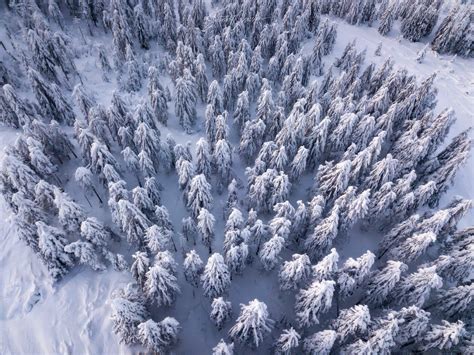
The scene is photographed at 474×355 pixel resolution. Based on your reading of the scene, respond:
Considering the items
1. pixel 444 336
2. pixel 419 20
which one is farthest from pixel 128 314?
pixel 419 20

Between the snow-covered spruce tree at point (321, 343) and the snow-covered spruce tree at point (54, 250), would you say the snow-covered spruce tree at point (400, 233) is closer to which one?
the snow-covered spruce tree at point (321, 343)

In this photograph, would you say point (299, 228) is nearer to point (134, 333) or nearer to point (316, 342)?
point (316, 342)

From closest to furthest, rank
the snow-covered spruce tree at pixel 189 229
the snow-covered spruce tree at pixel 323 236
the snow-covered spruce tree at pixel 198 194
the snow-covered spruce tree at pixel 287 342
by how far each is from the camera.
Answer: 1. the snow-covered spruce tree at pixel 287 342
2. the snow-covered spruce tree at pixel 323 236
3. the snow-covered spruce tree at pixel 198 194
4. the snow-covered spruce tree at pixel 189 229

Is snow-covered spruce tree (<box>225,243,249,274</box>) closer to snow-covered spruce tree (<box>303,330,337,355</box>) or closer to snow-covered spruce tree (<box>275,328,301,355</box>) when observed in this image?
snow-covered spruce tree (<box>275,328,301,355</box>)

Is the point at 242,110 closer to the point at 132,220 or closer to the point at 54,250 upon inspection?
the point at 132,220

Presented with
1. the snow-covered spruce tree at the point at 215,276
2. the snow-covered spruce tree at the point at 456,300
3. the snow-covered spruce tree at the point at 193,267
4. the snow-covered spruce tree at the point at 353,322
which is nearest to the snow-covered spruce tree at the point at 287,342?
the snow-covered spruce tree at the point at 353,322

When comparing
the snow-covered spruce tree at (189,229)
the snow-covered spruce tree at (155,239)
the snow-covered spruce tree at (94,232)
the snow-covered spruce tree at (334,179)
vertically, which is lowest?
the snow-covered spruce tree at (189,229)
